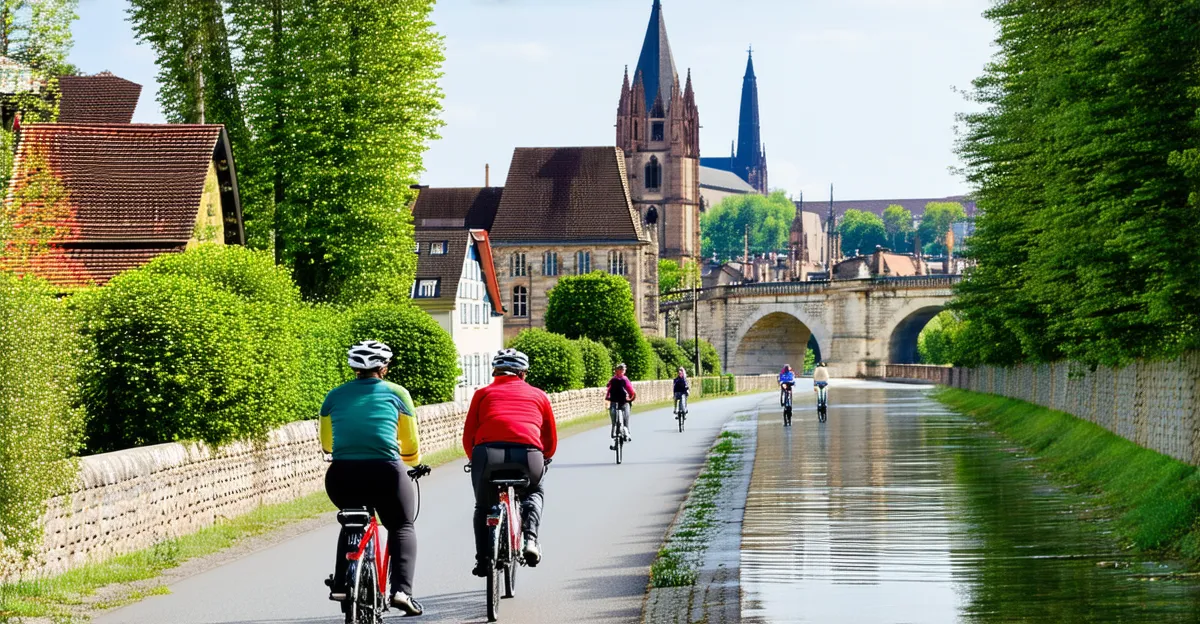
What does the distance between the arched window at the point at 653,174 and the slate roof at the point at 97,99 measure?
112059 mm

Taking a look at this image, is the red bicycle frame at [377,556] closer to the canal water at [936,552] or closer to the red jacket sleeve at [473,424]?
the red jacket sleeve at [473,424]

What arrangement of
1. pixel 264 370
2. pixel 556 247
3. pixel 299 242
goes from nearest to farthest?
pixel 264 370
pixel 299 242
pixel 556 247

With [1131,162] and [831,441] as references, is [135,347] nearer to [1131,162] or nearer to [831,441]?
[1131,162]

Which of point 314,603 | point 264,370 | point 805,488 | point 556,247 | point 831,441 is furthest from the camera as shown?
point 556,247

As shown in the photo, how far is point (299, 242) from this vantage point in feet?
130

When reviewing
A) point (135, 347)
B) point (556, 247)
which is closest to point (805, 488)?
point (135, 347)

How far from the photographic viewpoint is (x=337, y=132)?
4003cm

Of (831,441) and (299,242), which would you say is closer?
(831,441)

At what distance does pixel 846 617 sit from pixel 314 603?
3.90m

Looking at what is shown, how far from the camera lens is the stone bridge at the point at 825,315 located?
136625 mm

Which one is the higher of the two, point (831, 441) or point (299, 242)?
point (299, 242)

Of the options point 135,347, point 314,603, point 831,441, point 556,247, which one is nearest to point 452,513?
point 135,347

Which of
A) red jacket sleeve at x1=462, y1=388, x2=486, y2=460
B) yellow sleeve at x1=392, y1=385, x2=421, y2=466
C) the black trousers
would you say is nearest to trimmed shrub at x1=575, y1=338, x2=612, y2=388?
red jacket sleeve at x1=462, y1=388, x2=486, y2=460

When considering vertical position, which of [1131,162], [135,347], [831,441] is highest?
[1131,162]
